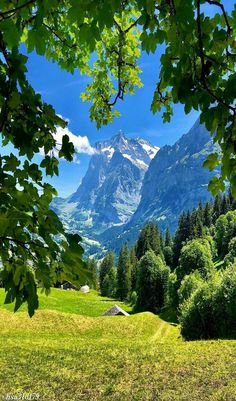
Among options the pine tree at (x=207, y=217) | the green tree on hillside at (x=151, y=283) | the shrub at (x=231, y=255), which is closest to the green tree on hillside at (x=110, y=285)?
the pine tree at (x=207, y=217)

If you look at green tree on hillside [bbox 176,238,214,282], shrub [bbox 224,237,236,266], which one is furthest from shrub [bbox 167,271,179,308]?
shrub [bbox 224,237,236,266]

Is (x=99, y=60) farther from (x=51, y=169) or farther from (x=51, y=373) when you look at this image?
(x=51, y=373)

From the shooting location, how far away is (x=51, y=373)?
1945 centimetres

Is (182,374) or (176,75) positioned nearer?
(176,75)

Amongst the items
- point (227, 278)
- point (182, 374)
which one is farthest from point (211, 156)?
point (227, 278)

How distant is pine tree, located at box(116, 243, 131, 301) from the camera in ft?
Answer: 394

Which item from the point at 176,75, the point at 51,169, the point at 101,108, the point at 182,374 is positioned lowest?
the point at 182,374

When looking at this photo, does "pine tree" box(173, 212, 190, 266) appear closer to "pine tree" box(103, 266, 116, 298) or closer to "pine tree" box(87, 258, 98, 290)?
"pine tree" box(103, 266, 116, 298)

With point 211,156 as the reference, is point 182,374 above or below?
below

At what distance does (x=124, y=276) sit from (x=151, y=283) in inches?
1540

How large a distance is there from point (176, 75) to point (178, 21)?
514mm

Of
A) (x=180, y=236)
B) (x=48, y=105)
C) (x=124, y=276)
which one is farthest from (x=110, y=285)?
(x=48, y=105)

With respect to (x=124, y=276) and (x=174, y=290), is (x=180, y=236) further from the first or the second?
(x=174, y=290)

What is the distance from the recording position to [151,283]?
8306 centimetres
